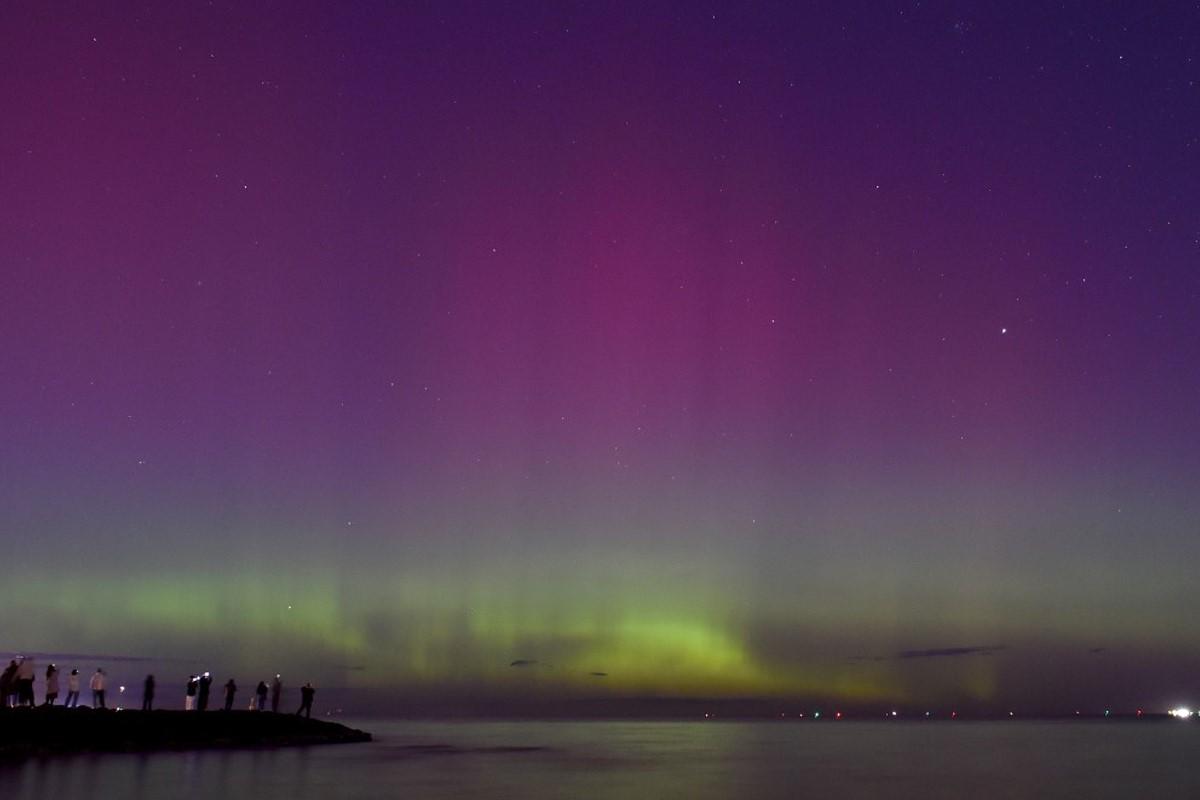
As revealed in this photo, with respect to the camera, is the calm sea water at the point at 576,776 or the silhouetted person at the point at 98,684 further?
the silhouetted person at the point at 98,684

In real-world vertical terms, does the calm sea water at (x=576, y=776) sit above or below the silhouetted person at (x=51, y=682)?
below

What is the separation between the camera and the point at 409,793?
42562 mm

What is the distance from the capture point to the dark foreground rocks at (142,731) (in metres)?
45.7

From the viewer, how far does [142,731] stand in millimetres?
54062

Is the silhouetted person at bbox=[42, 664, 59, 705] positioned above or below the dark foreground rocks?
above

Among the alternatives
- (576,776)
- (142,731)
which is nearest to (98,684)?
(142,731)

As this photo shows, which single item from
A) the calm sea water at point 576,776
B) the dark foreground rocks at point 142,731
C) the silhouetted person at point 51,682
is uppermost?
the silhouetted person at point 51,682

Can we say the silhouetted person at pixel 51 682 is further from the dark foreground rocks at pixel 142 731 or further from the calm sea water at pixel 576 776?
the calm sea water at pixel 576 776

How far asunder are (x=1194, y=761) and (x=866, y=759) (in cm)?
2494

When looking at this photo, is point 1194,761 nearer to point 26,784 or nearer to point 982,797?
point 982,797

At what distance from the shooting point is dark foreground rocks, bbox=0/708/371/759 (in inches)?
1797

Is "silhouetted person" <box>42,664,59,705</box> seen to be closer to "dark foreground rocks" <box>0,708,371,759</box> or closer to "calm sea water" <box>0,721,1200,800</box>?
"dark foreground rocks" <box>0,708,371,759</box>

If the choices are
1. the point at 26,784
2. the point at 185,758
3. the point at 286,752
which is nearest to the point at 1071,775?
the point at 286,752

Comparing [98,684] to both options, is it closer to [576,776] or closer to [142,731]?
[142,731]
